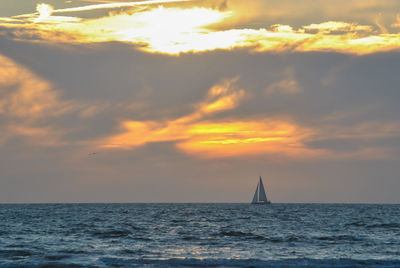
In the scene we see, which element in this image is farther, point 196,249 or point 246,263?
point 196,249

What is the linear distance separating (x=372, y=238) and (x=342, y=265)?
21.1 m

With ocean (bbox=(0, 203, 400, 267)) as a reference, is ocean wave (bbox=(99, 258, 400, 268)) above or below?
below

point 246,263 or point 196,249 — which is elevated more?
point 196,249

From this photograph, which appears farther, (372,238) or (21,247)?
(372,238)

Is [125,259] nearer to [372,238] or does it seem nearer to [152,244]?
[152,244]

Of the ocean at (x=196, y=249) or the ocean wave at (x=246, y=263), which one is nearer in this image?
the ocean wave at (x=246, y=263)

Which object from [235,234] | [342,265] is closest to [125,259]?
[342,265]

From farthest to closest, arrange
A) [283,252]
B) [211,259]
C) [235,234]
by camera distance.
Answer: [235,234], [283,252], [211,259]

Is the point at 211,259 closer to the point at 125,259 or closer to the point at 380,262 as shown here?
the point at 125,259

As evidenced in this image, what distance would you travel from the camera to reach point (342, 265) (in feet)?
118

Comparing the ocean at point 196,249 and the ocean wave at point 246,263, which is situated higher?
the ocean at point 196,249

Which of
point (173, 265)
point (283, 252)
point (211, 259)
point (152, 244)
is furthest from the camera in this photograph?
point (152, 244)

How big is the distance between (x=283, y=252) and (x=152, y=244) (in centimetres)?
1321

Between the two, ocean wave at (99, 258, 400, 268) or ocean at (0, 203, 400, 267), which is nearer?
ocean wave at (99, 258, 400, 268)
